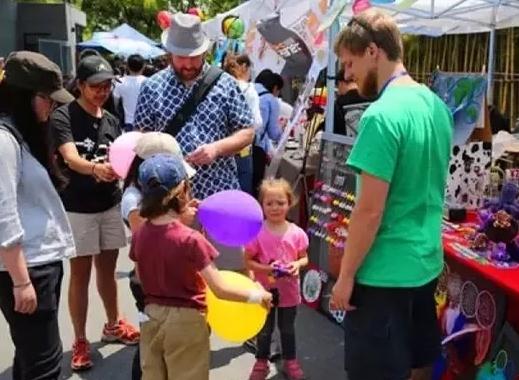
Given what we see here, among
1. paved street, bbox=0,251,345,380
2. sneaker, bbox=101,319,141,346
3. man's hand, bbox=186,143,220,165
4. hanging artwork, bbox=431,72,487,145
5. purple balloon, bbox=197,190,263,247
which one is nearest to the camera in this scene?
purple balloon, bbox=197,190,263,247

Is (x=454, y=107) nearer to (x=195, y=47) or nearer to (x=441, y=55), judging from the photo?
(x=195, y=47)

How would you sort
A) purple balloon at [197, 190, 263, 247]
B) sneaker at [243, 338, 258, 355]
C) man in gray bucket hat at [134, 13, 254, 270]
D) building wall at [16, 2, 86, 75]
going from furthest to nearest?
building wall at [16, 2, 86, 75], sneaker at [243, 338, 258, 355], man in gray bucket hat at [134, 13, 254, 270], purple balloon at [197, 190, 263, 247]

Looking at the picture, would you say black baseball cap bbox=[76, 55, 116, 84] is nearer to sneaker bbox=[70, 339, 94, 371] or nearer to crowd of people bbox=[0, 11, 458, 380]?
crowd of people bbox=[0, 11, 458, 380]

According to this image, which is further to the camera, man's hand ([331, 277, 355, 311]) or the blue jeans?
the blue jeans

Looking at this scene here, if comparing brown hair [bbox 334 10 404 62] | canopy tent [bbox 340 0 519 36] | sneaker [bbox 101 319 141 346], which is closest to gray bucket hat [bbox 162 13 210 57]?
brown hair [bbox 334 10 404 62]

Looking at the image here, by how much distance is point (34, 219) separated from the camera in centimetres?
241

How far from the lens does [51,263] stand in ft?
8.05

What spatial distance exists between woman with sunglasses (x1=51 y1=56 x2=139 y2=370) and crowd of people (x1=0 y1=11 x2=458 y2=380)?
1.61ft

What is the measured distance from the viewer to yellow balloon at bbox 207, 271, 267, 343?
8.43 feet

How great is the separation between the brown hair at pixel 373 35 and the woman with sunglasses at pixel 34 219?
1084mm

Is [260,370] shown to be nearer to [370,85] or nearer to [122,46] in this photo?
[370,85]

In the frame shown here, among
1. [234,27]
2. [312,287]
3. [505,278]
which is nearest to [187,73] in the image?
[505,278]

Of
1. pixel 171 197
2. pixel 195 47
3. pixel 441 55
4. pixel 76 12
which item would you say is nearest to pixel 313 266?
pixel 195 47

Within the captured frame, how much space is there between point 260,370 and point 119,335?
1.01 meters
